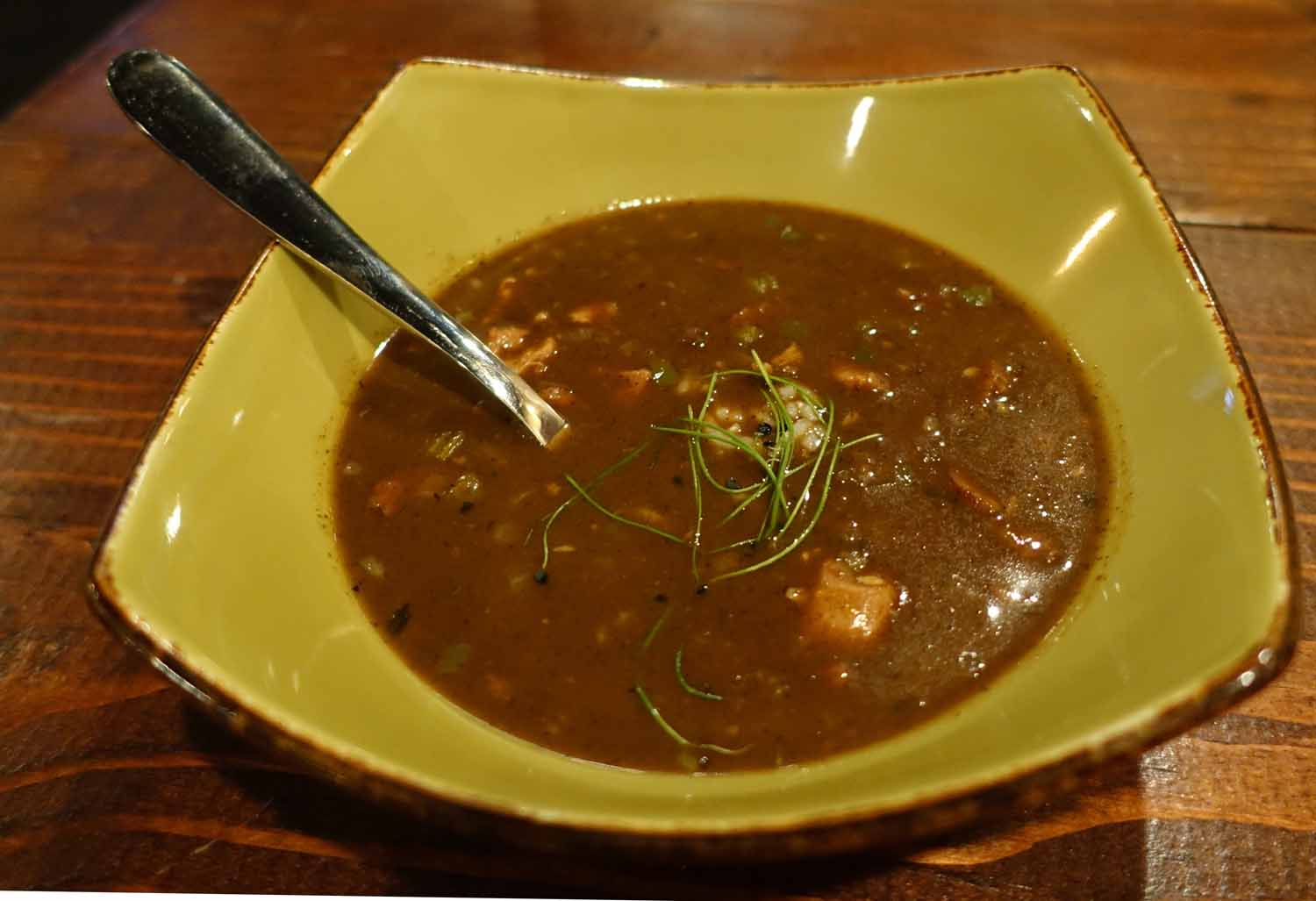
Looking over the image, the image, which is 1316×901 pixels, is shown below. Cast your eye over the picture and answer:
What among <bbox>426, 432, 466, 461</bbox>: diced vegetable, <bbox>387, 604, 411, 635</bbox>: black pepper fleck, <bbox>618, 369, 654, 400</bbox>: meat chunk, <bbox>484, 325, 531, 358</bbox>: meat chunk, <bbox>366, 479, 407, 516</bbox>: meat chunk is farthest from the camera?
<bbox>484, 325, 531, 358</bbox>: meat chunk

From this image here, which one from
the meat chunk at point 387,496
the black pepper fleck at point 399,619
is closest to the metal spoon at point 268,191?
the meat chunk at point 387,496

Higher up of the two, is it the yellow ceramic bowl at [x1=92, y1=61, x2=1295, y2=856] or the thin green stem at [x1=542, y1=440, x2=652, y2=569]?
the yellow ceramic bowl at [x1=92, y1=61, x2=1295, y2=856]

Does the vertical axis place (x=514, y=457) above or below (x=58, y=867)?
above

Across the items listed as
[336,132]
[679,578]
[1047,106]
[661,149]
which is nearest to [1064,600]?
[679,578]

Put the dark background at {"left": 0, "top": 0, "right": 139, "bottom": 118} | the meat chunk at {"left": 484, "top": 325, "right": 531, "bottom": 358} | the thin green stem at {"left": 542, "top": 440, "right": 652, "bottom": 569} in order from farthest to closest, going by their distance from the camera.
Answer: the dark background at {"left": 0, "top": 0, "right": 139, "bottom": 118}
the meat chunk at {"left": 484, "top": 325, "right": 531, "bottom": 358}
the thin green stem at {"left": 542, "top": 440, "right": 652, "bottom": 569}

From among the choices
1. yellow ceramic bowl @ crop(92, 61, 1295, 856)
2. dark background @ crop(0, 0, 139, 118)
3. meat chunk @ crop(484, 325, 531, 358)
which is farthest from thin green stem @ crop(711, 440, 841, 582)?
dark background @ crop(0, 0, 139, 118)

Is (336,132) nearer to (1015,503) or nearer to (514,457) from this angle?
(514,457)

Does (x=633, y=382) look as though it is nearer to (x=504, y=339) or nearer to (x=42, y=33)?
(x=504, y=339)

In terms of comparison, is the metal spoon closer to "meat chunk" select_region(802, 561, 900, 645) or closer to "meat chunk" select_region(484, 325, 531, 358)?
"meat chunk" select_region(484, 325, 531, 358)
